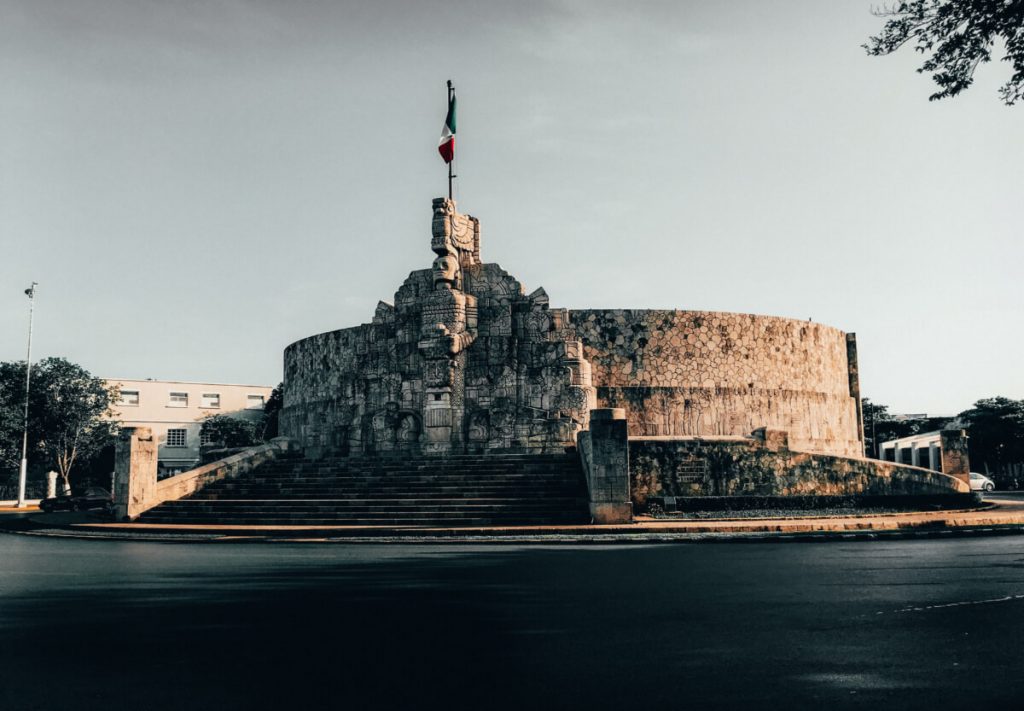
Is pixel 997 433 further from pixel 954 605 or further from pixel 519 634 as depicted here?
pixel 519 634

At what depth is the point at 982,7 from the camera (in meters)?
10.2

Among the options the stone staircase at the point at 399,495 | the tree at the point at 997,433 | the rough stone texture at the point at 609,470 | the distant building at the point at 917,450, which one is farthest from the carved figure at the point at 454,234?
the tree at the point at 997,433

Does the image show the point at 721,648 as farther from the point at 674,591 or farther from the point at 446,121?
the point at 446,121

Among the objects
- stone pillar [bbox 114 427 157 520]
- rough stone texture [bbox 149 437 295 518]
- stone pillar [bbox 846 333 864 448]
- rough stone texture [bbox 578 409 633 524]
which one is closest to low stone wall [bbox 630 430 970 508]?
rough stone texture [bbox 578 409 633 524]

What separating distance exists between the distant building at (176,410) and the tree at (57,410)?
52.2 feet

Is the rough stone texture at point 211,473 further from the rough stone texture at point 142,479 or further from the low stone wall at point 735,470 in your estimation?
the low stone wall at point 735,470

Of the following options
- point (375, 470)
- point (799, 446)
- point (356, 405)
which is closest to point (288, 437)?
point (356, 405)

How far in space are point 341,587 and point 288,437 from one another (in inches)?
796

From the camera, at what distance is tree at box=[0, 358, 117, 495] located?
39.5 m

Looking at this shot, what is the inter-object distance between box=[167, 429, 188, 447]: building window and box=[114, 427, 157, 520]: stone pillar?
41002mm

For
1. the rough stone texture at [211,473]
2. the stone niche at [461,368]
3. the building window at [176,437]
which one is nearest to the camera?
the rough stone texture at [211,473]

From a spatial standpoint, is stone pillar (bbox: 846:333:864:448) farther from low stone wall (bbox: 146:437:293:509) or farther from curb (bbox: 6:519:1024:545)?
low stone wall (bbox: 146:437:293:509)

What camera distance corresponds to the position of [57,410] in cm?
3997

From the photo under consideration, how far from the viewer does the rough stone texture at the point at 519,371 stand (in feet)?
78.5
